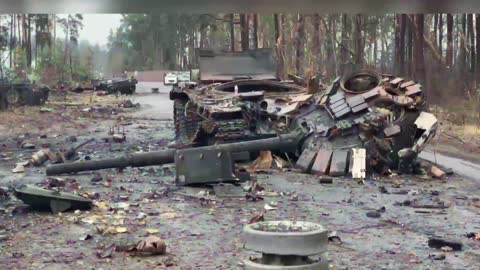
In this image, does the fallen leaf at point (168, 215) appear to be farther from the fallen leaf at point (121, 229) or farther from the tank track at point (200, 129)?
the tank track at point (200, 129)

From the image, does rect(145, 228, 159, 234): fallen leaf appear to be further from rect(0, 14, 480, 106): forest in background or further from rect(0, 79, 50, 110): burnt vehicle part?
rect(0, 79, 50, 110): burnt vehicle part

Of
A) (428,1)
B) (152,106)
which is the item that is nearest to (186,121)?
(428,1)

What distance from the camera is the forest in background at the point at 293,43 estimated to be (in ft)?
107

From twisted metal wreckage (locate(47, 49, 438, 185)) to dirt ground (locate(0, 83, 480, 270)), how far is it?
40 centimetres

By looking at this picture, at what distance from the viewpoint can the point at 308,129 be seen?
1570cm

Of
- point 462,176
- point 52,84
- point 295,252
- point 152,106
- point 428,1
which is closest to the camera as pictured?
point 295,252

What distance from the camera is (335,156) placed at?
1483 centimetres

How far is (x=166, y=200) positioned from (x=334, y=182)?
3674 millimetres

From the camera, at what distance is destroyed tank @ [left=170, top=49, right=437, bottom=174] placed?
48.9 feet

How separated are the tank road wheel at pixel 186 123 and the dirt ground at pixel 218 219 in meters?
2.28

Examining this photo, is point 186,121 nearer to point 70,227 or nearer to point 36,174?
point 36,174

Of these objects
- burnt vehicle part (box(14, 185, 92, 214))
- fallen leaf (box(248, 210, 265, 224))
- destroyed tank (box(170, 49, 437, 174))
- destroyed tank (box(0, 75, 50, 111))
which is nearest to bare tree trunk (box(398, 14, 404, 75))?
destroyed tank (box(0, 75, 50, 111))

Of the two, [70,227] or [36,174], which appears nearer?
[70,227]

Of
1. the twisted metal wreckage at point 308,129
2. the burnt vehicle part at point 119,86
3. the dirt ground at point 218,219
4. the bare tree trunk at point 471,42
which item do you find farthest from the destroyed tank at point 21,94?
the bare tree trunk at point 471,42
